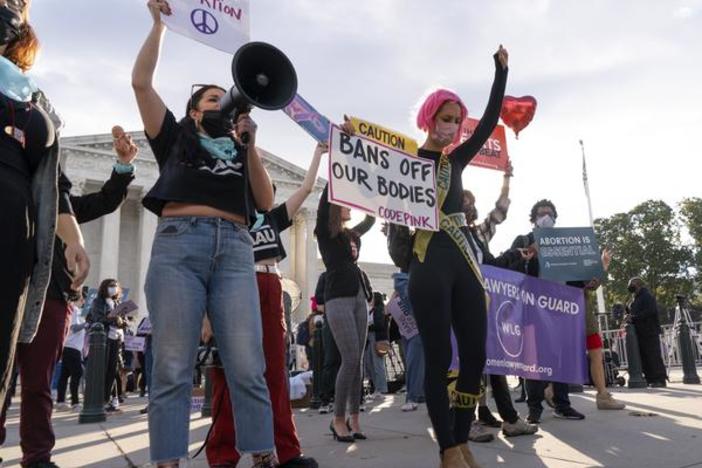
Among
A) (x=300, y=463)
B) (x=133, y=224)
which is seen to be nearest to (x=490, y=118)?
(x=300, y=463)

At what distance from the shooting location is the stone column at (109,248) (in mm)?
40438

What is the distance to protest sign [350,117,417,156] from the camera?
4023mm

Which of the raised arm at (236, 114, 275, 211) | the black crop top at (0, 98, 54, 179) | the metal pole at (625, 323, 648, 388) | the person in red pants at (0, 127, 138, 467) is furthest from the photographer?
the metal pole at (625, 323, 648, 388)

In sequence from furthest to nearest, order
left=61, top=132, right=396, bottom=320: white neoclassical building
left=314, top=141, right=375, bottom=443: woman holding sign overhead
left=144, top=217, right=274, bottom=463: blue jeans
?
left=61, top=132, right=396, bottom=320: white neoclassical building
left=314, top=141, right=375, bottom=443: woman holding sign overhead
left=144, top=217, right=274, bottom=463: blue jeans

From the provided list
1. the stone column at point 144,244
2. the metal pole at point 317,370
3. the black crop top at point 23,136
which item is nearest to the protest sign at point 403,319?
the metal pole at point 317,370

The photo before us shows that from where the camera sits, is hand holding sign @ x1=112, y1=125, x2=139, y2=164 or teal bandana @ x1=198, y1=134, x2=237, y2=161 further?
hand holding sign @ x1=112, y1=125, x2=139, y2=164

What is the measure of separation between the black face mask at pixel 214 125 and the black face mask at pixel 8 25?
0.85 meters

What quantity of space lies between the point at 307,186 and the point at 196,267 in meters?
1.72

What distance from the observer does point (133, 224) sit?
46000 mm

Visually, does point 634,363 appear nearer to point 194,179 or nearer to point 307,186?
point 307,186

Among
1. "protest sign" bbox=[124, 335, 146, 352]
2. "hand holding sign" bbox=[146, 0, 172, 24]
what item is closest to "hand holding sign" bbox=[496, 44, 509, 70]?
"hand holding sign" bbox=[146, 0, 172, 24]

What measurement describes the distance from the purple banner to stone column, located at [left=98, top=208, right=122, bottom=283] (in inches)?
1521

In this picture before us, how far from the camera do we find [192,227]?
2.67m

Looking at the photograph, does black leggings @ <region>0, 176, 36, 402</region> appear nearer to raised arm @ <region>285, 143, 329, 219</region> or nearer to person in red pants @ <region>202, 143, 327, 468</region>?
person in red pants @ <region>202, 143, 327, 468</region>
